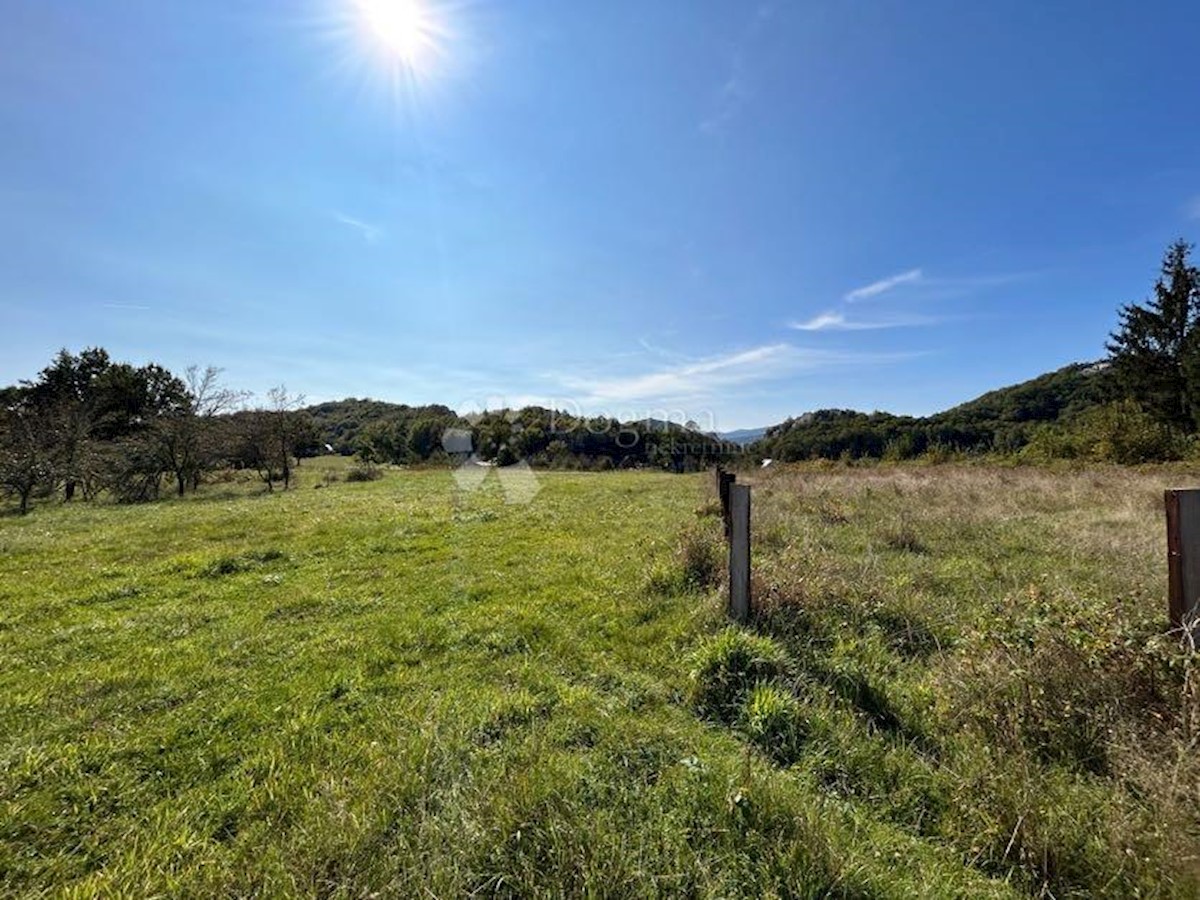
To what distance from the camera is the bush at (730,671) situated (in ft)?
12.3

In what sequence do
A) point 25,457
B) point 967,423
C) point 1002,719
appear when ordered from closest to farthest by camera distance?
point 1002,719, point 25,457, point 967,423

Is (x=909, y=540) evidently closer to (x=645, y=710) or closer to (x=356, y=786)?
(x=645, y=710)

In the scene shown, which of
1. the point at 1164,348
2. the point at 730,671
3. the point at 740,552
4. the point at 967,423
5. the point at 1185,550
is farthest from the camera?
the point at 967,423

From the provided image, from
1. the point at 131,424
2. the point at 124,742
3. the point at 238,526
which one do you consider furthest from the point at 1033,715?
the point at 131,424

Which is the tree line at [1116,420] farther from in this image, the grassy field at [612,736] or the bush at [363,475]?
the bush at [363,475]

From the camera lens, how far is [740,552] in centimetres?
507

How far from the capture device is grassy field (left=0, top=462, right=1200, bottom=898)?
2.21 metres

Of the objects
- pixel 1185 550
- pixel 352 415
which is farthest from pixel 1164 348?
pixel 352 415

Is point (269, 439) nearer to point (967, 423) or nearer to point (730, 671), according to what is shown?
point (730, 671)

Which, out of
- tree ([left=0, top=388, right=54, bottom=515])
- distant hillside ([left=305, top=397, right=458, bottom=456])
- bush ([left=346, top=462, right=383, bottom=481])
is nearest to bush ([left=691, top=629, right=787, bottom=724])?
tree ([left=0, top=388, right=54, bottom=515])

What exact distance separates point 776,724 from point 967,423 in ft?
221

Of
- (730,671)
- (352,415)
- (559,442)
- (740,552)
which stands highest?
(352,415)

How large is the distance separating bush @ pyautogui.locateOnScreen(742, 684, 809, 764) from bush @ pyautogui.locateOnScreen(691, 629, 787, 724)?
20cm

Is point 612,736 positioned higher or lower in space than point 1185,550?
lower
